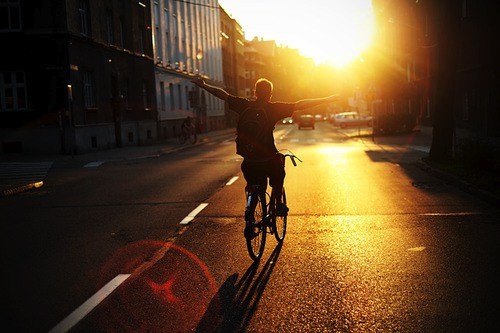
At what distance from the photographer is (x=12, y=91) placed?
27766mm

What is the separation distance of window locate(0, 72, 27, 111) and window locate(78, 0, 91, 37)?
4.09m

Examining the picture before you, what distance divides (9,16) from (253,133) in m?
24.5

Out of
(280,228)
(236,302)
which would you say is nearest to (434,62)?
(280,228)

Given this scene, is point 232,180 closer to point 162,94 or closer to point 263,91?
point 263,91

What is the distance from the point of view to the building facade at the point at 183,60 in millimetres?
45156

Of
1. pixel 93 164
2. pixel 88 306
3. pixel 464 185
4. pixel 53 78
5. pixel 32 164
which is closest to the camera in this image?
pixel 88 306

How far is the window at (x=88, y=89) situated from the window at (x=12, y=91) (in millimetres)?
3047

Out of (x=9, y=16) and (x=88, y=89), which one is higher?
(x=9, y=16)

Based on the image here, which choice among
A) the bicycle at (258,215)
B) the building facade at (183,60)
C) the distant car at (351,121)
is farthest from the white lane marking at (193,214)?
the distant car at (351,121)

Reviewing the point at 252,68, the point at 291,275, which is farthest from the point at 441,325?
the point at 252,68

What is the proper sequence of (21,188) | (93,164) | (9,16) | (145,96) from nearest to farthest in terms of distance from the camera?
(21,188), (93,164), (9,16), (145,96)

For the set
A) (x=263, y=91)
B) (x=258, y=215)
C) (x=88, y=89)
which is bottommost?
(x=258, y=215)

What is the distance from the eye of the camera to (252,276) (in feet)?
19.4

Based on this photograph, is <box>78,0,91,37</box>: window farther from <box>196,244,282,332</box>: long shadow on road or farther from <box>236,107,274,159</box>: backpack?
<box>196,244,282,332</box>: long shadow on road
